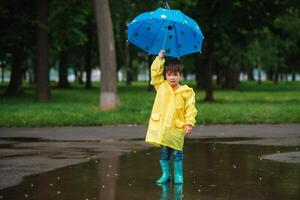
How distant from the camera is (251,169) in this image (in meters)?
10.0

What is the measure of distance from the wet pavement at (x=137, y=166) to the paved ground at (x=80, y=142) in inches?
0.6

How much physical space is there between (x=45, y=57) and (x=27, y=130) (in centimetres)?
1357

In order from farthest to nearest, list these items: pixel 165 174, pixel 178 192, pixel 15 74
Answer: pixel 15 74
pixel 165 174
pixel 178 192

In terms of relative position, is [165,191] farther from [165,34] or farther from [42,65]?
[42,65]

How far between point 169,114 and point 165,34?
109 centimetres

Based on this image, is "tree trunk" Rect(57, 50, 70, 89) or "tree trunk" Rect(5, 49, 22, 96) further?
"tree trunk" Rect(57, 50, 70, 89)

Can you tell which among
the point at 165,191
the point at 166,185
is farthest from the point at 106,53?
the point at 165,191

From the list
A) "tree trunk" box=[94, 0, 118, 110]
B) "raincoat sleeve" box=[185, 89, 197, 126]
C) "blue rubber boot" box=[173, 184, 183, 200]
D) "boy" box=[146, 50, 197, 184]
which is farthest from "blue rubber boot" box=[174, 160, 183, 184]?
"tree trunk" box=[94, 0, 118, 110]

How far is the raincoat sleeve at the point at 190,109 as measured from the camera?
28.2 feet

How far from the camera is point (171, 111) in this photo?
28.4 feet

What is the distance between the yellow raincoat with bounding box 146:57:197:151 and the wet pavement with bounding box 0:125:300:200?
0.59 m

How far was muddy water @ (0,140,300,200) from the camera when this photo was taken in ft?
25.5

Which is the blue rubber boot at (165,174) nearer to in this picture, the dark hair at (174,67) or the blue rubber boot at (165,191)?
the blue rubber boot at (165,191)

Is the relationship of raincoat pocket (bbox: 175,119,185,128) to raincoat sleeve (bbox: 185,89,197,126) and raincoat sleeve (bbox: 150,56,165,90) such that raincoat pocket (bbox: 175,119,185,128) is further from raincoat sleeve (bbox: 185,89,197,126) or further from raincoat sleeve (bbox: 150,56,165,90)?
raincoat sleeve (bbox: 150,56,165,90)
